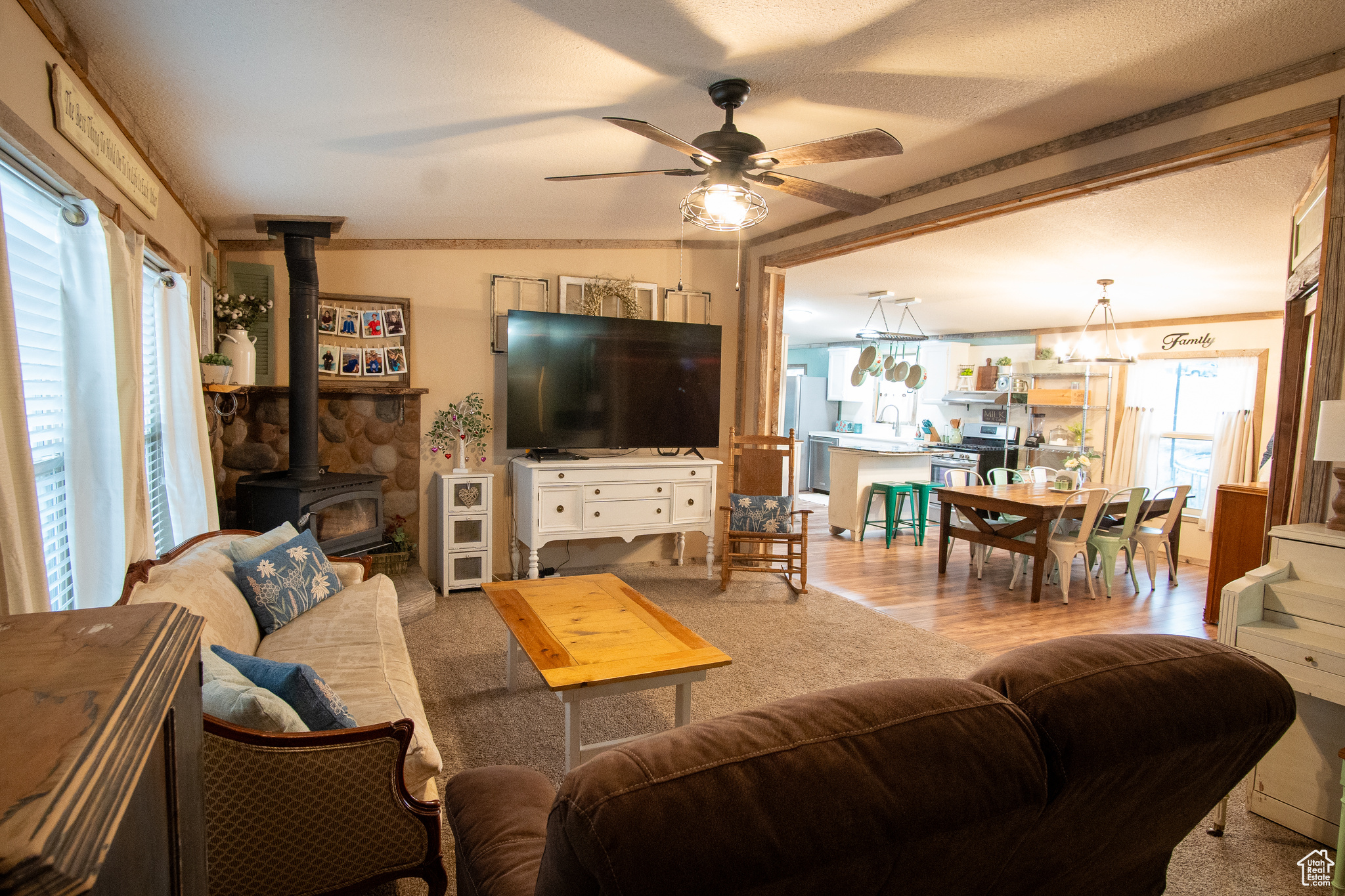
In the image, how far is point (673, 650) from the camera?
2.46 metres

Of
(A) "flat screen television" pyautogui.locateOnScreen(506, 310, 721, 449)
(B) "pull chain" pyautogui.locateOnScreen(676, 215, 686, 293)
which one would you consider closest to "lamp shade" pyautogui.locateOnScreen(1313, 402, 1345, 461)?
(A) "flat screen television" pyautogui.locateOnScreen(506, 310, 721, 449)

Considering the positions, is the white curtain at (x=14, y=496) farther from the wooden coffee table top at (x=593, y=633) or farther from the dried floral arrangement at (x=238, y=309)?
the dried floral arrangement at (x=238, y=309)

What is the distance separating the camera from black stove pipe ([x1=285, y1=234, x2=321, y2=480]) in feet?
13.5

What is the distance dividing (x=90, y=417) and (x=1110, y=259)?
5.80 meters

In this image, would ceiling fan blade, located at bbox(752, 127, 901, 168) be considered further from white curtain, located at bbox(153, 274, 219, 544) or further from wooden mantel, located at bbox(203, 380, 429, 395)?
wooden mantel, located at bbox(203, 380, 429, 395)

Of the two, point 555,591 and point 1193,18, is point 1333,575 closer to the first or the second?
point 1193,18

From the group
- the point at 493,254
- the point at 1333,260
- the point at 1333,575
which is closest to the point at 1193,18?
the point at 1333,260

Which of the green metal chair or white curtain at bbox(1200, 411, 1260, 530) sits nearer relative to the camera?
the green metal chair

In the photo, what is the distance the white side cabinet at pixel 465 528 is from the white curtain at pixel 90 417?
8.10 feet

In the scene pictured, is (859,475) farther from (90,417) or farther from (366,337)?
(90,417)

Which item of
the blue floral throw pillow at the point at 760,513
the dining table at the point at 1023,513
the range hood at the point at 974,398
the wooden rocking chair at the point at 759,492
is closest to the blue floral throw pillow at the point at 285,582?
the wooden rocking chair at the point at 759,492

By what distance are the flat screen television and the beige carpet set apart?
108cm

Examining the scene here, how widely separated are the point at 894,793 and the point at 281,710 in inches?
54.3
